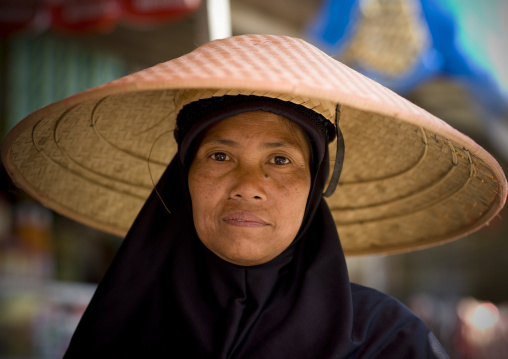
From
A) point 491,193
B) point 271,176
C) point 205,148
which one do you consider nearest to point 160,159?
point 205,148

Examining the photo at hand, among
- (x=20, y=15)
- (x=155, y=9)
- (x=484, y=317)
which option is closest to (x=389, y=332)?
(x=155, y=9)

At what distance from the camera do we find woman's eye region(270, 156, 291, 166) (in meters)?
1.68

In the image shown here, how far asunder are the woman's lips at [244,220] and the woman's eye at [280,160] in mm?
183

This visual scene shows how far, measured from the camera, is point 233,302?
1610 millimetres

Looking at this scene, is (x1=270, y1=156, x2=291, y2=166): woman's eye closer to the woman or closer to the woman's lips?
the woman

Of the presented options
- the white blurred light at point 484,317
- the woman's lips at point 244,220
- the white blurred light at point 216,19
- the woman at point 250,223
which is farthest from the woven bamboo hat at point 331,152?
the white blurred light at point 484,317

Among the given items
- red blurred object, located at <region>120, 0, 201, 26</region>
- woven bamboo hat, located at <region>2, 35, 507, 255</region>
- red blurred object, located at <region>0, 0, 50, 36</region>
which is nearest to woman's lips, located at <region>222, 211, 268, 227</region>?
woven bamboo hat, located at <region>2, 35, 507, 255</region>

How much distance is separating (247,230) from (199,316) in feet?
0.91

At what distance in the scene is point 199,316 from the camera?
1633mm

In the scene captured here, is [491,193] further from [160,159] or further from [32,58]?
[32,58]

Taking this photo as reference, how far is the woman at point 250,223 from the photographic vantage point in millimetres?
1543

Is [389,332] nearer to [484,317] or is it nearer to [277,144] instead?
[277,144]

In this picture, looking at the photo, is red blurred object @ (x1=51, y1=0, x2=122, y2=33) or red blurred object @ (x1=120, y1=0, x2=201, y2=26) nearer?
red blurred object @ (x1=120, y1=0, x2=201, y2=26)

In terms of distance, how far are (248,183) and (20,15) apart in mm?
2589
